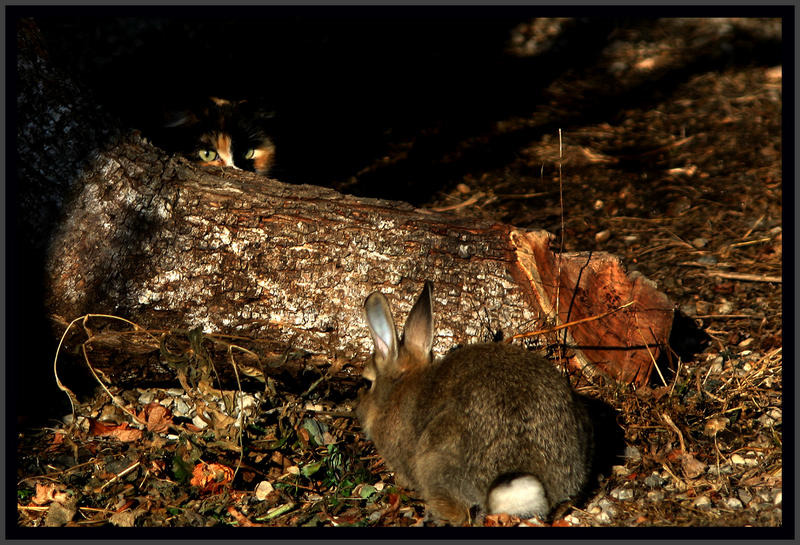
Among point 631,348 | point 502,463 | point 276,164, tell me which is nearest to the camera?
point 502,463

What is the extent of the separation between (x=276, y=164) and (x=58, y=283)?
259 cm

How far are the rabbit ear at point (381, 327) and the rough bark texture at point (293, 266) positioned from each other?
0.68 ft

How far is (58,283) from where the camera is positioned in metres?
4.21

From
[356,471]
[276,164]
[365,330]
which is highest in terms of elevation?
[276,164]

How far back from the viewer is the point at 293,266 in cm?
421

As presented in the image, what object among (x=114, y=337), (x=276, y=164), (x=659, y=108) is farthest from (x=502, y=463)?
(x=659, y=108)

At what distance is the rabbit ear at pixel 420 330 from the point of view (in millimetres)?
3906

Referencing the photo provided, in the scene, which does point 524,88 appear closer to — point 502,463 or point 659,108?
point 659,108

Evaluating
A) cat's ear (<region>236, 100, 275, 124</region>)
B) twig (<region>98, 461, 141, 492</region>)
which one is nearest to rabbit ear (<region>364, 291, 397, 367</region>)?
twig (<region>98, 461, 141, 492</region>)

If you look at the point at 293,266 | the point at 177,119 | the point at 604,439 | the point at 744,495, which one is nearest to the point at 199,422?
the point at 293,266

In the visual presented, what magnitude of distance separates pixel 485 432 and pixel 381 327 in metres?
0.82

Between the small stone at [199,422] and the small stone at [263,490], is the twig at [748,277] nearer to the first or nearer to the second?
the small stone at [263,490]

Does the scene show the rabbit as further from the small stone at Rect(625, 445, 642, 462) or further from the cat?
the cat

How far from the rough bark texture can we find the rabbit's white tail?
42.2 inches
